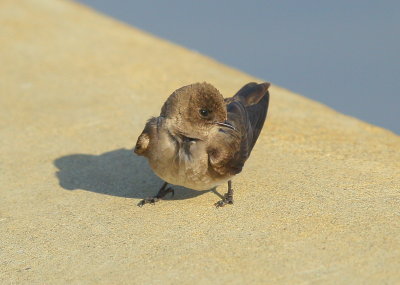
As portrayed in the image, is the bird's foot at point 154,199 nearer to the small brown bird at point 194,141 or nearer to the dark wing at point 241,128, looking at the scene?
Result: the small brown bird at point 194,141

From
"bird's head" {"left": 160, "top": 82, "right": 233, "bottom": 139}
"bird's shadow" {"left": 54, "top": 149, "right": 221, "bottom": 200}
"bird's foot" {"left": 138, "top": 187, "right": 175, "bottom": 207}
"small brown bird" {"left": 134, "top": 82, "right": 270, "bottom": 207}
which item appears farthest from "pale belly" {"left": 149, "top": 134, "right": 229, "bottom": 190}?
"bird's shadow" {"left": 54, "top": 149, "right": 221, "bottom": 200}

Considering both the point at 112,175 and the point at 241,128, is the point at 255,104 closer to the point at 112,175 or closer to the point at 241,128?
the point at 241,128

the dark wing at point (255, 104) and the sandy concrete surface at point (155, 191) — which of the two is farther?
the dark wing at point (255, 104)

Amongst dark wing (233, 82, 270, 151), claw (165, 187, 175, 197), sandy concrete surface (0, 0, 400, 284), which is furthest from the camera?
dark wing (233, 82, 270, 151)

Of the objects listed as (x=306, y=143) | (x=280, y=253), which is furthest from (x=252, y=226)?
(x=306, y=143)

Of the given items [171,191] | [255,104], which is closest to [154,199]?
[171,191]

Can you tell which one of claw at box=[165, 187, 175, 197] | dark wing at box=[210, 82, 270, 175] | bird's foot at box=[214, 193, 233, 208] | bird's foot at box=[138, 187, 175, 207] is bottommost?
bird's foot at box=[138, 187, 175, 207]

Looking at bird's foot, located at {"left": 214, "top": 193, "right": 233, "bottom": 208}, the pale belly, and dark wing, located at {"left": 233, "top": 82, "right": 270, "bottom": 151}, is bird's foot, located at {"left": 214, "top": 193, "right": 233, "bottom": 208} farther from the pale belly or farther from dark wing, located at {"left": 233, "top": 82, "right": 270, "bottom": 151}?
dark wing, located at {"left": 233, "top": 82, "right": 270, "bottom": 151}

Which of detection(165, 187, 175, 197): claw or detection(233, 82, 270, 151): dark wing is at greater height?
detection(233, 82, 270, 151): dark wing

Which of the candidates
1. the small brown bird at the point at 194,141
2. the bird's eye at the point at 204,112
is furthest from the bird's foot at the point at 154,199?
the bird's eye at the point at 204,112
